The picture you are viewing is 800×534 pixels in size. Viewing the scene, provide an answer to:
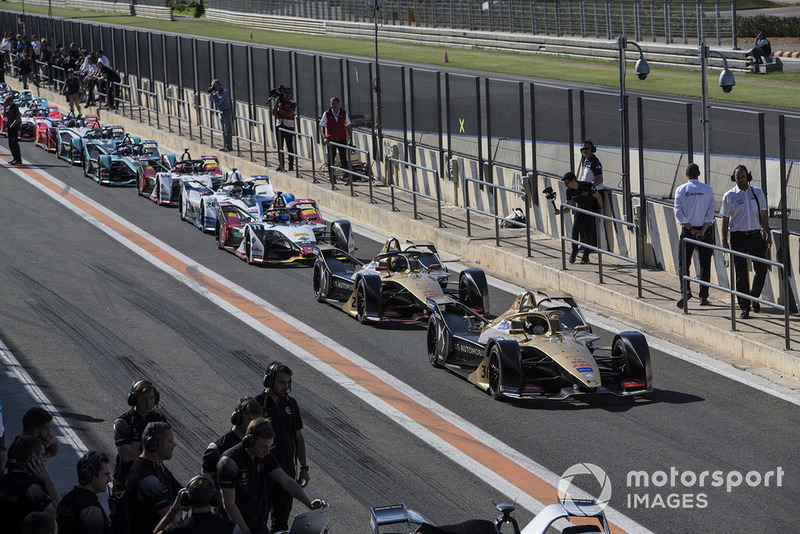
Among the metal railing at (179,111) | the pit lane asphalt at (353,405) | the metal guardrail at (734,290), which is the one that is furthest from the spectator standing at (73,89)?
the metal guardrail at (734,290)

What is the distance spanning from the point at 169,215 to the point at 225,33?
50398mm

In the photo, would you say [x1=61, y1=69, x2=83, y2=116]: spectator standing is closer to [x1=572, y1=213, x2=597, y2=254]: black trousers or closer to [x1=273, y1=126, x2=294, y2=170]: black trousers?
[x1=273, y1=126, x2=294, y2=170]: black trousers

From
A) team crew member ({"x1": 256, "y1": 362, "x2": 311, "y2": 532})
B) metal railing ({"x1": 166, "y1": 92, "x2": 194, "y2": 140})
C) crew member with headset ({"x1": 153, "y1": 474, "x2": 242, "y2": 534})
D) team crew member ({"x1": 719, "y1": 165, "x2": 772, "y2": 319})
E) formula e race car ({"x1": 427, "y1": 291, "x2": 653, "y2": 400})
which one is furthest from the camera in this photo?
metal railing ({"x1": 166, "y1": 92, "x2": 194, "y2": 140})

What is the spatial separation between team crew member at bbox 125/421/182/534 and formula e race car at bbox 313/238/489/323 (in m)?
7.80

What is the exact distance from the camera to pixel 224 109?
103 ft

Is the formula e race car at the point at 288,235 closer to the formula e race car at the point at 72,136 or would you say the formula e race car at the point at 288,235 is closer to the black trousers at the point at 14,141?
the formula e race car at the point at 72,136

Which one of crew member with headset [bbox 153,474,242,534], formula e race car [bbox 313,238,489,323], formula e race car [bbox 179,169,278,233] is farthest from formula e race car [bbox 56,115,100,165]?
crew member with headset [bbox 153,474,242,534]

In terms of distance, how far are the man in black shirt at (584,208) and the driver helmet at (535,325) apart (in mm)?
5220

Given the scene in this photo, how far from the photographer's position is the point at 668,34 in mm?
46594

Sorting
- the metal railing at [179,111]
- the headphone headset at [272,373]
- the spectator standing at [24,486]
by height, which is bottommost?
the spectator standing at [24,486]

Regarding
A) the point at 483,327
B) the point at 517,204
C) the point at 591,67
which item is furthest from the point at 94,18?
the point at 483,327

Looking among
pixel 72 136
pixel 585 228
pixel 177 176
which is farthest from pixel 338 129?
pixel 72 136

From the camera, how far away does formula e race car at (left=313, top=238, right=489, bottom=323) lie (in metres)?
16.4

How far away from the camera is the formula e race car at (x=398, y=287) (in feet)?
53.7
